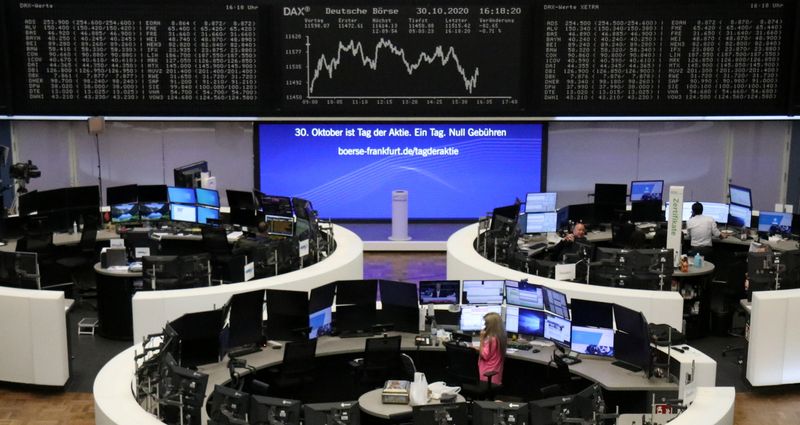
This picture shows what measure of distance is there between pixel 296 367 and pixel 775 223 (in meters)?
7.74

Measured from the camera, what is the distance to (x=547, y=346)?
9367mm

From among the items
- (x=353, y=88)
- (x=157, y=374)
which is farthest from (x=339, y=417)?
(x=353, y=88)

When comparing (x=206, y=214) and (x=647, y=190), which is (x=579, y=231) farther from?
(x=206, y=214)

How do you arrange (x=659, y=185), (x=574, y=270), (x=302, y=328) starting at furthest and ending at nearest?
(x=659, y=185), (x=574, y=270), (x=302, y=328)

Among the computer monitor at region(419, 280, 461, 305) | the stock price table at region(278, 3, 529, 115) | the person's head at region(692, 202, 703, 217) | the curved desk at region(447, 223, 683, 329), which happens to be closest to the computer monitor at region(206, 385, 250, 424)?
the computer monitor at region(419, 280, 461, 305)

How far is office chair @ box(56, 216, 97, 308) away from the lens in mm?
12828

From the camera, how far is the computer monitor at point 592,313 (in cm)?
887

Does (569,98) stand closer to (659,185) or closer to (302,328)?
(659,185)

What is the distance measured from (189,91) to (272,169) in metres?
2.03

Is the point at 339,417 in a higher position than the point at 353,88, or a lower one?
lower

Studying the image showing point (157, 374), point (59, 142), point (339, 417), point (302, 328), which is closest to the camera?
point (339, 417)

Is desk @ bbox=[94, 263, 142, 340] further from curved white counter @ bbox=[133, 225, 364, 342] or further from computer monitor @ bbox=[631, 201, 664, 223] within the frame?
computer monitor @ bbox=[631, 201, 664, 223]

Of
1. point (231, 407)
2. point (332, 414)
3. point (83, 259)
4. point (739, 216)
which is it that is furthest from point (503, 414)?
point (739, 216)

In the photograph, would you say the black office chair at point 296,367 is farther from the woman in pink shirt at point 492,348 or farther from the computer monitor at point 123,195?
the computer monitor at point 123,195
